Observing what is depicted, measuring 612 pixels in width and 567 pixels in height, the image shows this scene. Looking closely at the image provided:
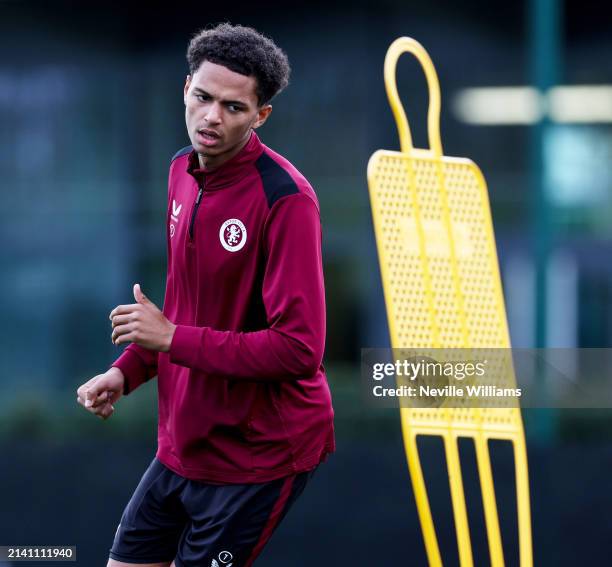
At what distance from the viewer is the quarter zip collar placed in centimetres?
206

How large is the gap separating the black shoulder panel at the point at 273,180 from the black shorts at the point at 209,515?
532mm

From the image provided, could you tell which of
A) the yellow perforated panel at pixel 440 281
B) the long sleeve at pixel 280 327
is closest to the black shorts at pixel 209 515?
the long sleeve at pixel 280 327

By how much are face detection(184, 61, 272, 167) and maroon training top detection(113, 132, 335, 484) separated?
0.18 feet

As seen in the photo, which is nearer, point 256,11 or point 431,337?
point 431,337

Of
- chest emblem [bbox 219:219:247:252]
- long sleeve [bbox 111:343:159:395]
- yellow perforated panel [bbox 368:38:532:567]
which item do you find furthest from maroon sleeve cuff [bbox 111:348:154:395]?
yellow perforated panel [bbox 368:38:532:567]

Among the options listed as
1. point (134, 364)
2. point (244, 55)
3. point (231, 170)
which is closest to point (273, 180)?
point (231, 170)

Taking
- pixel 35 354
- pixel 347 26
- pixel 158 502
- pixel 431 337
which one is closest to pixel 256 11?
pixel 347 26

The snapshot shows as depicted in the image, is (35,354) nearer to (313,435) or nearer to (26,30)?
(26,30)

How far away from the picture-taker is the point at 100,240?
5172mm

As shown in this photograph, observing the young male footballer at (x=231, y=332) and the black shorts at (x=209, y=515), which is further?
the black shorts at (x=209, y=515)

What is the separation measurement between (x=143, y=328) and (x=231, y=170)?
33 centimetres

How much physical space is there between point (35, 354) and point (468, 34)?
2.41 metres

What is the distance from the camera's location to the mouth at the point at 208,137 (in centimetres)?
202

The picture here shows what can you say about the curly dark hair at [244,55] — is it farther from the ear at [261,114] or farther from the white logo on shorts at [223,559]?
the white logo on shorts at [223,559]
